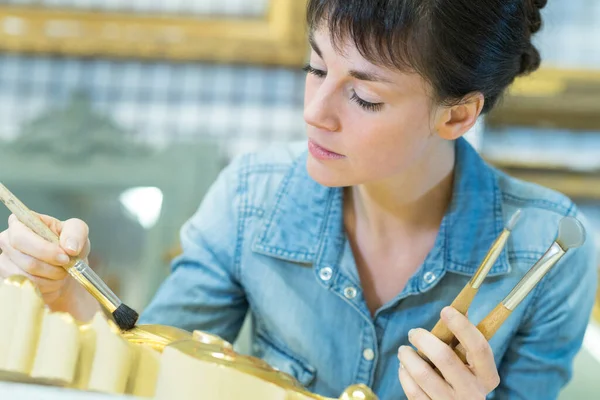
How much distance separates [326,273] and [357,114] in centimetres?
21

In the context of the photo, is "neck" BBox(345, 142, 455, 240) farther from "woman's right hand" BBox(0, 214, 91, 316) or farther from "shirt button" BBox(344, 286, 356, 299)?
"woman's right hand" BBox(0, 214, 91, 316)

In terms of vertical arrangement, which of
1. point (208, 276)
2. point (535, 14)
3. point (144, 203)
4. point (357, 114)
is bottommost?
point (144, 203)

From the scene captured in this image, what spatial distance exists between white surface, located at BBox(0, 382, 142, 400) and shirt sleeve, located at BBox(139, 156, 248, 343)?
32 centimetres

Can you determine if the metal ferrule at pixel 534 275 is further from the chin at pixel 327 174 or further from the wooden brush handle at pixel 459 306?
the chin at pixel 327 174

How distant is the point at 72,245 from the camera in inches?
22.0

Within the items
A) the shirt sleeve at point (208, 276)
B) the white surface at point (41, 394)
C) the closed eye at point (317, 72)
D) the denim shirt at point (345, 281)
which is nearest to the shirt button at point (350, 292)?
the denim shirt at point (345, 281)

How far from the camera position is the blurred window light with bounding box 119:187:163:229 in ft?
4.65

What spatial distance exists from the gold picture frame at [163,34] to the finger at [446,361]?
102cm

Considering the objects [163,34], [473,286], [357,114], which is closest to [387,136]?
[357,114]

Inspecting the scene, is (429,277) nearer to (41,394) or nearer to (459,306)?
(459,306)

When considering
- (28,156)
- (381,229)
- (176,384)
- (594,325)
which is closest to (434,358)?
(176,384)

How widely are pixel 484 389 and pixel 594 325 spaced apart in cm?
65

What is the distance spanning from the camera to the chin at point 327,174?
67cm

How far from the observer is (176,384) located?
46 cm
